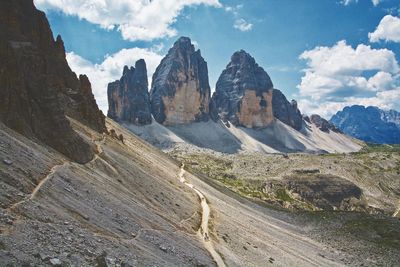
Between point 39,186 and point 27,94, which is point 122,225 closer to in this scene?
point 39,186

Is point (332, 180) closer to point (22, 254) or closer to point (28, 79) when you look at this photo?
point (28, 79)

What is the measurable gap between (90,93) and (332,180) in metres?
105

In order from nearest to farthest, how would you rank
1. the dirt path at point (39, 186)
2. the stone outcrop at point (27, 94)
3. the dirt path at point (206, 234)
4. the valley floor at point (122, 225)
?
the valley floor at point (122, 225), the dirt path at point (39, 186), the dirt path at point (206, 234), the stone outcrop at point (27, 94)

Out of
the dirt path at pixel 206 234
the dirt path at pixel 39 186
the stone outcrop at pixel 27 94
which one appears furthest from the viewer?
the stone outcrop at pixel 27 94

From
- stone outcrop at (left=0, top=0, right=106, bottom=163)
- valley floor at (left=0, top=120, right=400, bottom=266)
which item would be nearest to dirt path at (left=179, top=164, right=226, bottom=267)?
valley floor at (left=0, top=120, right=400, bottom=266)

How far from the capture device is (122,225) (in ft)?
124

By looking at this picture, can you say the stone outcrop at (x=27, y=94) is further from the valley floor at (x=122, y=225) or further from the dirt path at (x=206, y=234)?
the dirt path at (x=206, y=234)

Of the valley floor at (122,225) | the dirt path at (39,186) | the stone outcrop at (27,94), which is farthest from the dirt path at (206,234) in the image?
the dirt path at (39,186)

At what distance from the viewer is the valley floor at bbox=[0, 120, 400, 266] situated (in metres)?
28.3

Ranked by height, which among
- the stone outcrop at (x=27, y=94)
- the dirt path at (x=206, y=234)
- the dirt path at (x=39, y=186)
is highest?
the stone outcrop at (x=27, y=94)

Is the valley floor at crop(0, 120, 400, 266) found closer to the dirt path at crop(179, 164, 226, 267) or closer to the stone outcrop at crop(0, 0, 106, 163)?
the dirt path at crop(179, 164, 226, 267)

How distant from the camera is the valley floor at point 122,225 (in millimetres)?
28253

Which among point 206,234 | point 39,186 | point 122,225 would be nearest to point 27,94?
point 39,186

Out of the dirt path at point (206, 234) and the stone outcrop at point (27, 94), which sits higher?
the stone outcrop at point (27, 94)
